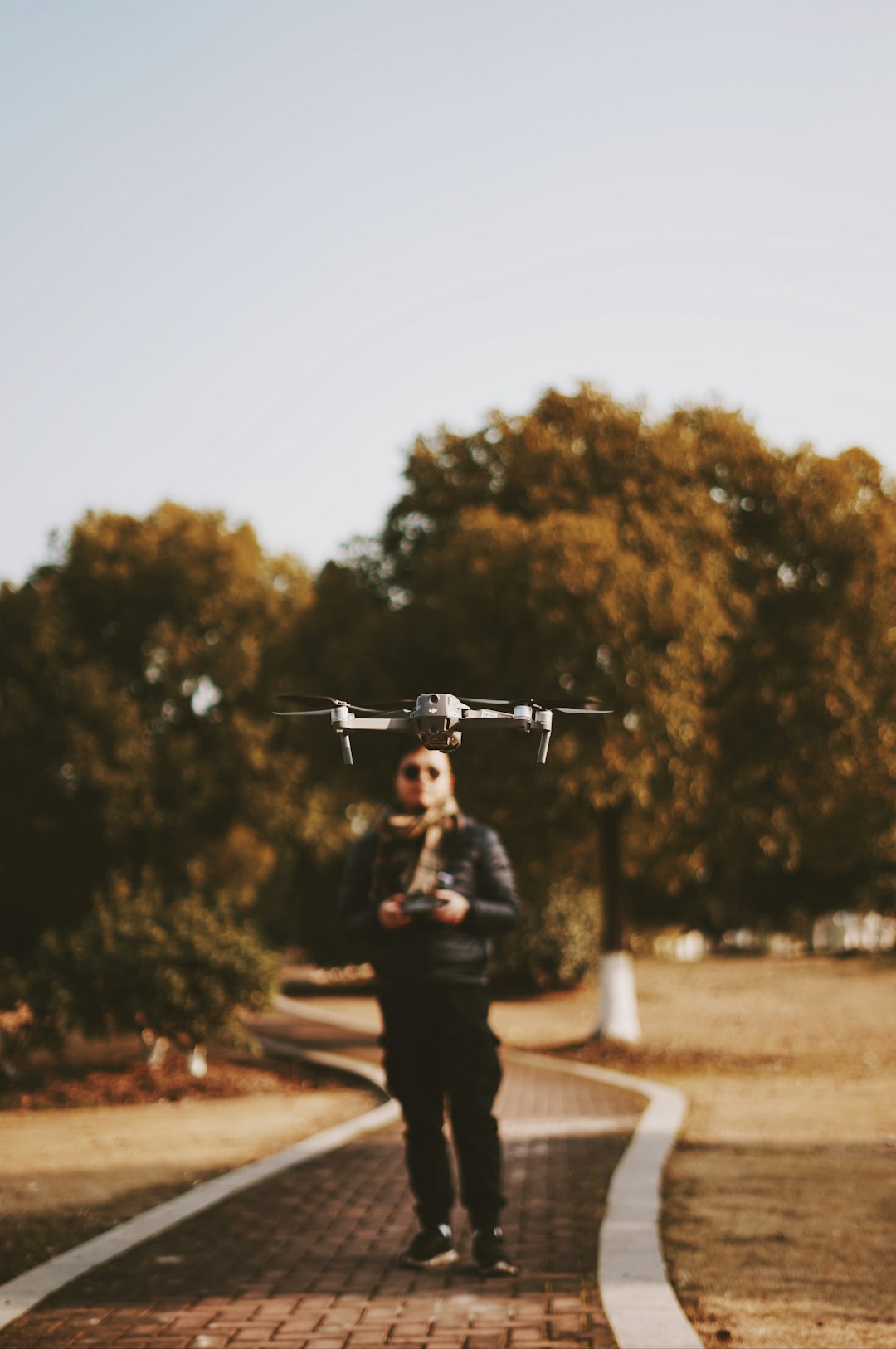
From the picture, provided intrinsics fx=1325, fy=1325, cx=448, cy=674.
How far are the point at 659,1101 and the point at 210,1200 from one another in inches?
209

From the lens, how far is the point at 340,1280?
517 centimetres

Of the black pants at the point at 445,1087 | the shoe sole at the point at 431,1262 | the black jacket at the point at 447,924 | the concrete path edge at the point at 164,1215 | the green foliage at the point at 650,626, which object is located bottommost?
the concrete path edge at the point at 164,1215

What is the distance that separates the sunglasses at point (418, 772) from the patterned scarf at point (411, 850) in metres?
0.12

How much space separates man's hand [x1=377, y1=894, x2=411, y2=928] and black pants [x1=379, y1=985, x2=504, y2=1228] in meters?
0.29

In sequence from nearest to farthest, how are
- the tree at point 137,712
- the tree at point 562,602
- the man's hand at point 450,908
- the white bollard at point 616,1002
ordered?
the man's hand at point 450,908
the tree at point 562,602
the white bollard at point 616,1002
the tree at point 137,712

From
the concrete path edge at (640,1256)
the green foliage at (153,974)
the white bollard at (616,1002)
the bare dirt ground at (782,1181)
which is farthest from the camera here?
the white bollard at (616,1002)

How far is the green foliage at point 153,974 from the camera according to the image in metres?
12.1

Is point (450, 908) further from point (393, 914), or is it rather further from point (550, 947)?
point (550, 947)

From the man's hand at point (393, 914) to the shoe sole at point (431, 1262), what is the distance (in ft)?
4.52

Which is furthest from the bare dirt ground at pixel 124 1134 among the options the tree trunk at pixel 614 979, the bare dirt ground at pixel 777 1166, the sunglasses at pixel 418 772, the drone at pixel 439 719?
the tree trunk at pixel 614 979

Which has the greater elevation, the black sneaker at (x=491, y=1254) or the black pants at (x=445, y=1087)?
the black pants at (x=445, y=1087)

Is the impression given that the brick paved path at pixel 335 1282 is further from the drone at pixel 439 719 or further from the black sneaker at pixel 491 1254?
the drone at pixel 439 719

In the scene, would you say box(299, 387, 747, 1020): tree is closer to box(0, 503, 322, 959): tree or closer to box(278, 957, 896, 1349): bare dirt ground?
box(278, 957, 896, 1349): bare dirt ground

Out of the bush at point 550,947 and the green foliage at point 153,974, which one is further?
the bush at point 550,947
